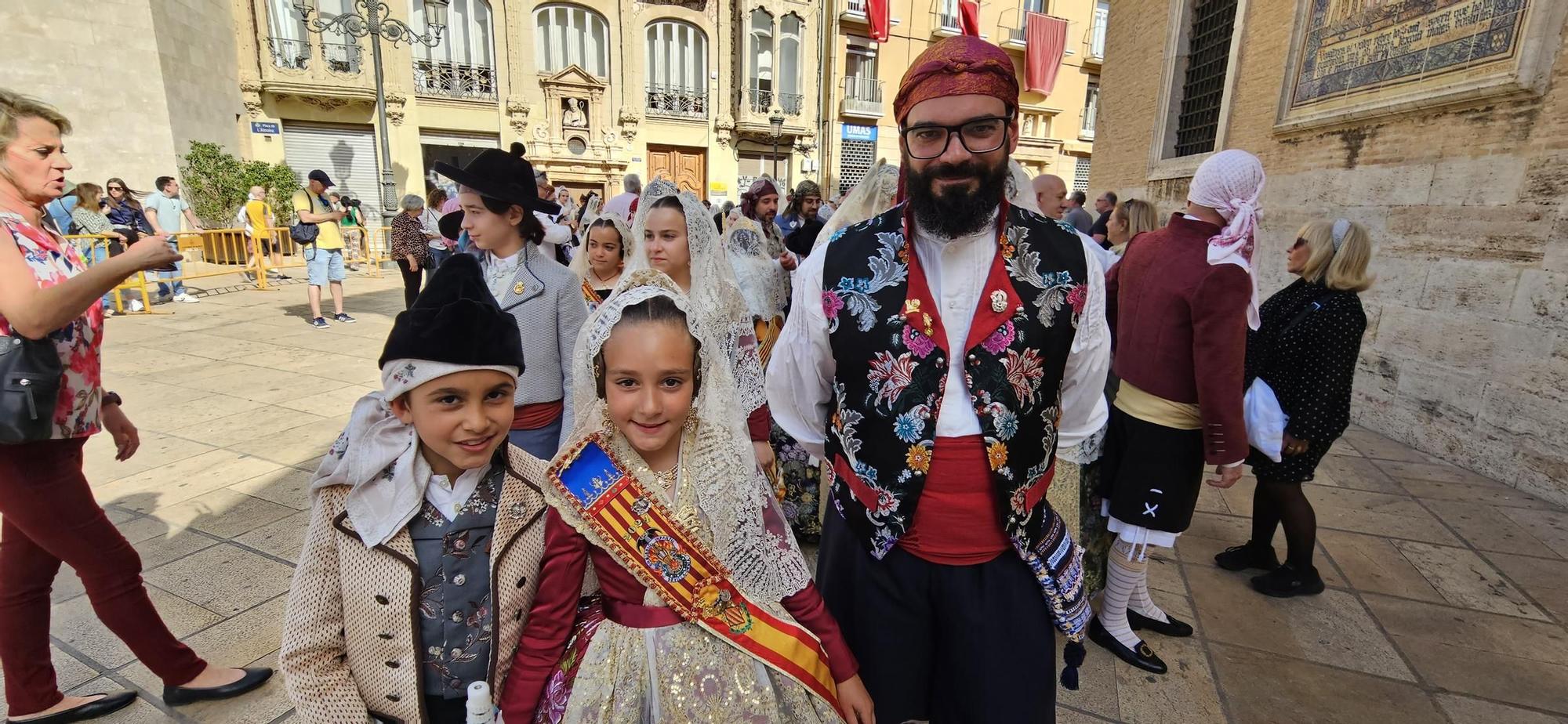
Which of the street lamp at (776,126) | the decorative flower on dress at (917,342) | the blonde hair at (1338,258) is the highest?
the street lamp at (776,126)

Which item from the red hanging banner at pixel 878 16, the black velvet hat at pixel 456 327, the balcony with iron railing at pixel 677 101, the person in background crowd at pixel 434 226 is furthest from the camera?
the balcony with iron railing at pixel 677 101

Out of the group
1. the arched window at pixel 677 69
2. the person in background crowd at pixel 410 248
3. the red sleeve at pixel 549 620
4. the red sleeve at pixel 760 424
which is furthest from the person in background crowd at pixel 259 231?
the arched window at pixel 677 69

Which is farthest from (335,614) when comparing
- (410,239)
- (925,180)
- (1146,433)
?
(410,239)

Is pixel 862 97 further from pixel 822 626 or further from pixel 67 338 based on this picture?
pixel 822 626

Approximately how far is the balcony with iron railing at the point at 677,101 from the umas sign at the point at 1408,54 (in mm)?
20913

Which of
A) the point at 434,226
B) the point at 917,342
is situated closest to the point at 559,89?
the point at 434,226

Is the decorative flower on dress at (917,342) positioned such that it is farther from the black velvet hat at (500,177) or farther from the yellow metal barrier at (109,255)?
the yellow metal barrier at (109,255)

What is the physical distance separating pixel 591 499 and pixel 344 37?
25.3 m

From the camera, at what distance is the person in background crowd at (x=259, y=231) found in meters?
12.0

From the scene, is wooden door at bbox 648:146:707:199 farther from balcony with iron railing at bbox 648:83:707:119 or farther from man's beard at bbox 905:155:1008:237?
man's beard at bbox 905:155:1008:237

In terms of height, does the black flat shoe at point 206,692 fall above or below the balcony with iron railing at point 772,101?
below

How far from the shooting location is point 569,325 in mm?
2877

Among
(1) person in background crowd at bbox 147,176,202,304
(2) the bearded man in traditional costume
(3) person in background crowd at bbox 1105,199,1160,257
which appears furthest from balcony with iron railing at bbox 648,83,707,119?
(2) the bearded man in traditional costume

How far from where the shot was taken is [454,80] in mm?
21875
